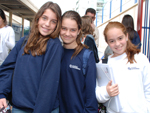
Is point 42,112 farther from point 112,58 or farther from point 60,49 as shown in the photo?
point 112,58

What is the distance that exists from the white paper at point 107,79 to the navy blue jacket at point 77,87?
0.08 meters

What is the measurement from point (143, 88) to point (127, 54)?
402 mm

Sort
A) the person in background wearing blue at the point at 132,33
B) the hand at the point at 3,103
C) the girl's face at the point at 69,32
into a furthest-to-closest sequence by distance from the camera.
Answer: the person in background wearing blue at the point at 132,33 < the girl's face at the point at 69,32 < the hand at the point at 3,103

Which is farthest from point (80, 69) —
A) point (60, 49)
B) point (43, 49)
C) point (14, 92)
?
point (14, 92)

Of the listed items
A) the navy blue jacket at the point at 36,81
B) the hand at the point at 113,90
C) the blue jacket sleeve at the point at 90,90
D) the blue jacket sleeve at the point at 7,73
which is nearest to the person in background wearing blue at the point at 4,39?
the blue jacket sleeve at the point at 7,73

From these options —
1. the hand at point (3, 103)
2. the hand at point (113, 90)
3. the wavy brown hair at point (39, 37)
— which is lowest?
the hand at point (3, 103)

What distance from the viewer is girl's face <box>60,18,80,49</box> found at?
152cm

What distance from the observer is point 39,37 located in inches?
56.2

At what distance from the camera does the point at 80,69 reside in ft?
4.57

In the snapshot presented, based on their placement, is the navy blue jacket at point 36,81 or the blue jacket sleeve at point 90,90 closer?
the navy blue jacket at point 36,81

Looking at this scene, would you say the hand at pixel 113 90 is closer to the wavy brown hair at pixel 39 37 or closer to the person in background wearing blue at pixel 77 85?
the person in background wearing blue at pixel 77 85

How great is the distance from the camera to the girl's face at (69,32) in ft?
4.99

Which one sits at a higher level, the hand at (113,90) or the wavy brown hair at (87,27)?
the wavy brown hair at (87,27)

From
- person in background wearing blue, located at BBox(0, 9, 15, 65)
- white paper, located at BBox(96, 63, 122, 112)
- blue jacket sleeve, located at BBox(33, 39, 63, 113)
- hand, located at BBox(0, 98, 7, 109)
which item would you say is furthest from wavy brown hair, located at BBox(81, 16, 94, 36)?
person in background wearing blue, located at BBox(0, 9, 15, 65)
